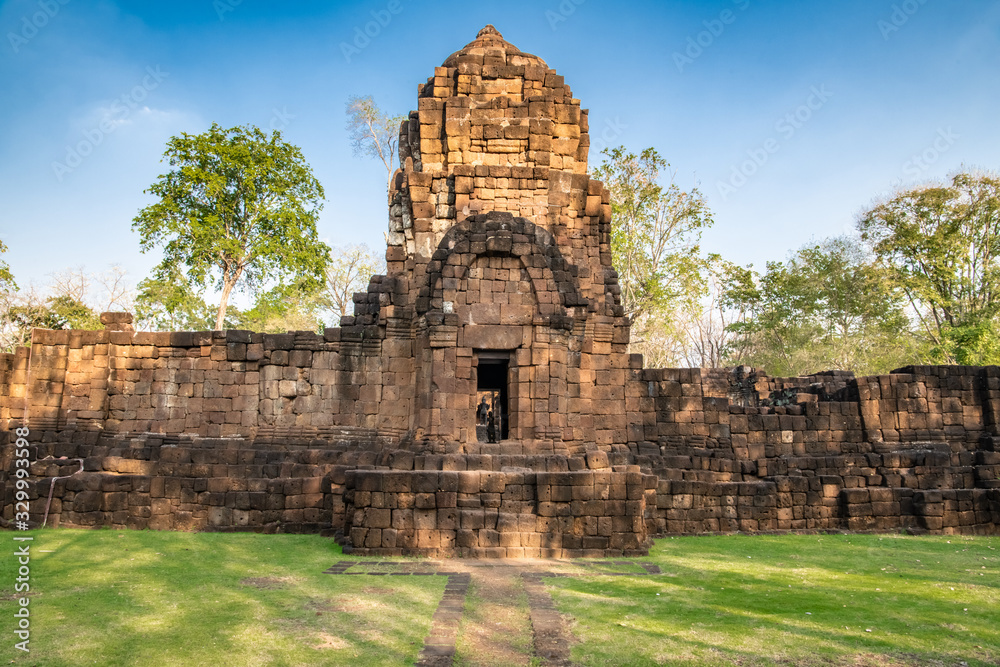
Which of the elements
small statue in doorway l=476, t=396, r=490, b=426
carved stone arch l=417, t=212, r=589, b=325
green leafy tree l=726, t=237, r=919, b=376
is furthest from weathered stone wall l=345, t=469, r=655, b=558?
green leafy tree l=726, t=237, r=919, b=376

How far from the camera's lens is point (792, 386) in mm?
17281

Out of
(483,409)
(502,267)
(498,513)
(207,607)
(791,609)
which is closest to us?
(207,607)

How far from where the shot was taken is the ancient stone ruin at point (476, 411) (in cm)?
963

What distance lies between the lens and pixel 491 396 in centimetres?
2316

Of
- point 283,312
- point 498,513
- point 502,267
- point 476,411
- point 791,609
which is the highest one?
point 283,312

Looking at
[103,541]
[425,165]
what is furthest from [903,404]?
[103,541]

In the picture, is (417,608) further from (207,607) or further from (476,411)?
(476,411)

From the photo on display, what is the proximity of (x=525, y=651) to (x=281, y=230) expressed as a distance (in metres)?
20.6

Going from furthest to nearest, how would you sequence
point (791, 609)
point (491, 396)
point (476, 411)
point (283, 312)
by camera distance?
point (283, 312) → point (491, 396) → point (476, 411) → point (791, 609)

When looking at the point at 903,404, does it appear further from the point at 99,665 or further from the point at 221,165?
the point at 221,165

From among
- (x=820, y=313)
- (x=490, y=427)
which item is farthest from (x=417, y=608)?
(x=820, y=313)

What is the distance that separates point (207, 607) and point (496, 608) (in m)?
2.93

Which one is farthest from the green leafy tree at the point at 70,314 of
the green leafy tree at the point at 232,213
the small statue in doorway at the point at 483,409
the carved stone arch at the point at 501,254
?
the carved stone arch at the point at 501,254

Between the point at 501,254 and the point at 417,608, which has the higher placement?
the point at 501,254
